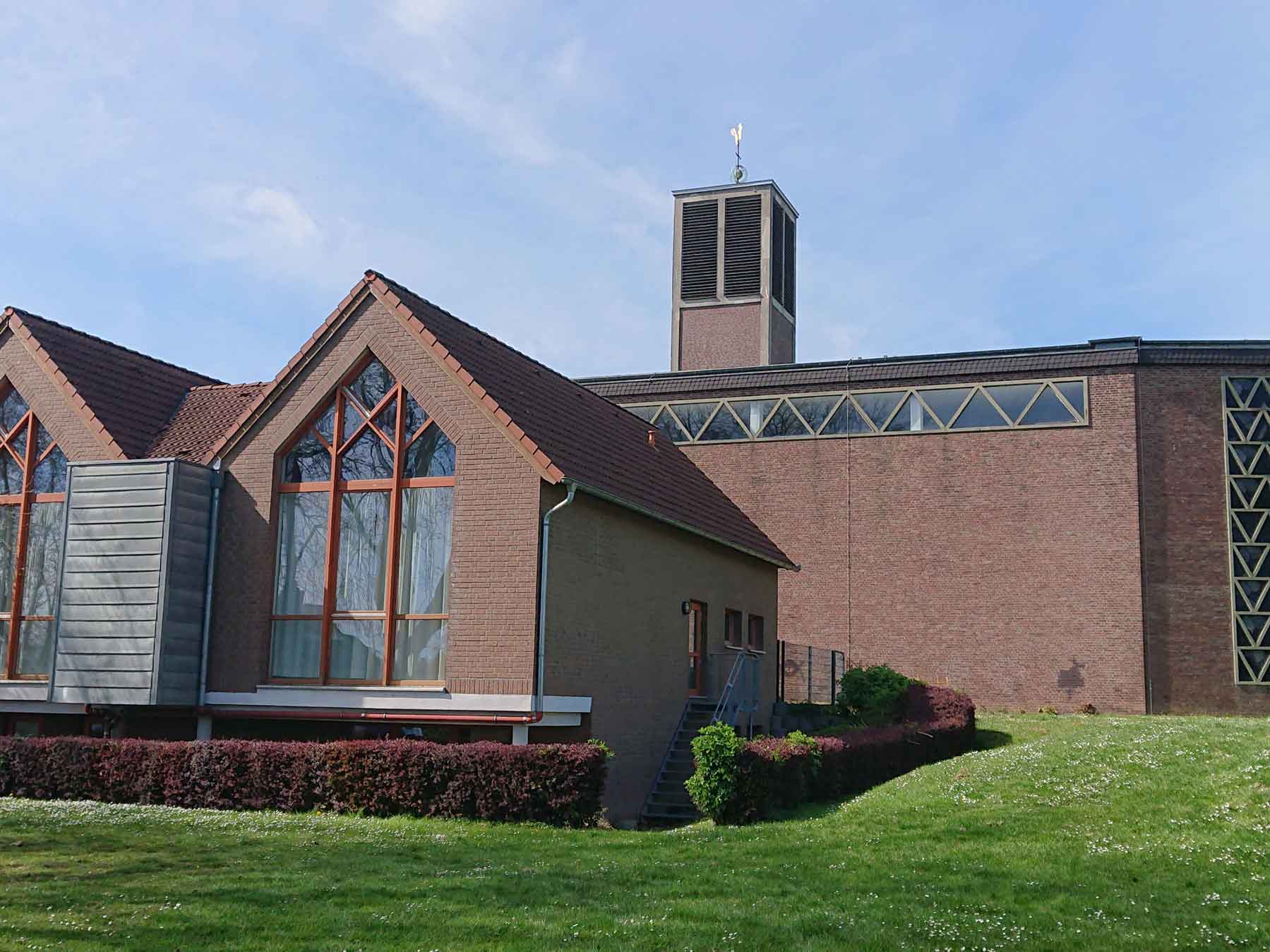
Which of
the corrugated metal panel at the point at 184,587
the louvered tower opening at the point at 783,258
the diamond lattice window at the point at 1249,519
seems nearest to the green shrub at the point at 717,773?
the corrugated metal panel at the point at 184,587

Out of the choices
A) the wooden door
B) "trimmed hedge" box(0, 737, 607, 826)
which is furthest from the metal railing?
"trimmed hedge" box(0, 737, 607, 826)

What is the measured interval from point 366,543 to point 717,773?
631cm

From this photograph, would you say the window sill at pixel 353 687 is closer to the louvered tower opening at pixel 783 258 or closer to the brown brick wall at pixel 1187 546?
the brown brick wall at pixel 1187 546

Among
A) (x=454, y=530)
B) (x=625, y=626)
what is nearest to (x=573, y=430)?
(x=625, y=626)

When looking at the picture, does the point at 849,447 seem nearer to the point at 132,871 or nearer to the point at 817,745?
the point at 817,745

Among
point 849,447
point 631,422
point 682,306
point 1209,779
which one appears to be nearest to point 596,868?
point 1209,779

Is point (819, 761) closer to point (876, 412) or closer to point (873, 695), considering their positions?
point (873, 695)

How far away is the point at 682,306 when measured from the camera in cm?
4738

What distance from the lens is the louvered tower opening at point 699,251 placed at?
47.0m

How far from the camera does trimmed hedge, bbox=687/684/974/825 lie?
58.3 feet

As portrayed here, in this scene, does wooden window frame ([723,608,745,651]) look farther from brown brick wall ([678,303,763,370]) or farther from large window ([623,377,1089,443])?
brown brick wall ([678,303,763,370])

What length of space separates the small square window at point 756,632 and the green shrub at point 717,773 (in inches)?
372

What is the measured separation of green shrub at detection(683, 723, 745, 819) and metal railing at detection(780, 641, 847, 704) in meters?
13.4

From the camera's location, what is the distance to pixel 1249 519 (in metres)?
33.6
